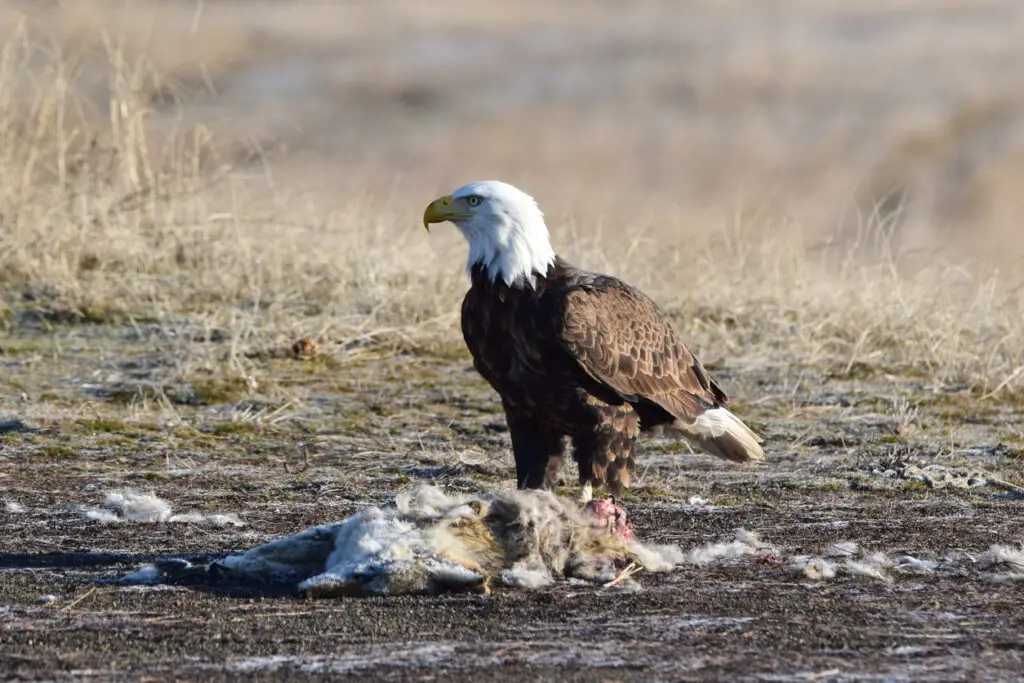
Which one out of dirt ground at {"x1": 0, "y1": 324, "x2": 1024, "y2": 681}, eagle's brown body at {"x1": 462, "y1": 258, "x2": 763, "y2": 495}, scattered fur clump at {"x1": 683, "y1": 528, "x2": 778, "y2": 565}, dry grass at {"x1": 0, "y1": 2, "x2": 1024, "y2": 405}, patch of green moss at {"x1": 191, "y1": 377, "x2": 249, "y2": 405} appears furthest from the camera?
dry grass at {"x1": 0, "y1": 2, "x2": 1024, "y2": 405}

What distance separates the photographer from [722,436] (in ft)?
23.9

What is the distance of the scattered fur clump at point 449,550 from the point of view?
5477 millimetres

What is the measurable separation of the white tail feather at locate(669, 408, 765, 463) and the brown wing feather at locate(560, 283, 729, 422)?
56 millimetres

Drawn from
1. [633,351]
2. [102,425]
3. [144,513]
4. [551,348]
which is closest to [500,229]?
[551,348]

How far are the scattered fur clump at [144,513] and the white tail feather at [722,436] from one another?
1838mm

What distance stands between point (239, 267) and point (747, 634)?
252 inches

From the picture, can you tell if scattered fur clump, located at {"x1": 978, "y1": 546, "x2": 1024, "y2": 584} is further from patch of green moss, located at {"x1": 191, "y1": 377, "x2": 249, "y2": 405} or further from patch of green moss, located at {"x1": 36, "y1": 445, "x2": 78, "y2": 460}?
patch of green moss, located at {"x1": 191, "y1": 377, "x2": 249, "y2": 405}

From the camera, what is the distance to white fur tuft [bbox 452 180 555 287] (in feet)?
21.8

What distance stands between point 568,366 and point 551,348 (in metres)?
0.10

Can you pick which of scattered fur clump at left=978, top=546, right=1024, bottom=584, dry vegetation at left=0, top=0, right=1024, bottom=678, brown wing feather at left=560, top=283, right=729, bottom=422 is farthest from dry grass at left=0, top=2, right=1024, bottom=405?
scattered fur clump at left=978, top=546, right=1024, bottom=584

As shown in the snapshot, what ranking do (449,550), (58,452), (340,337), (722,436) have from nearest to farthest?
(449,550)
(722,436)
(58,452)
(340,337)

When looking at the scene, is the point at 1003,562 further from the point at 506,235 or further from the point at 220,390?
the point at 220,390

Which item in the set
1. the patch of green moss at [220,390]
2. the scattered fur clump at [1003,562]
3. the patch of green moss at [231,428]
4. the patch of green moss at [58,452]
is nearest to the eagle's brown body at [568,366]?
the scattered fur clump at [1003,562]

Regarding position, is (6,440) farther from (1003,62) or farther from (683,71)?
(1003,62)
